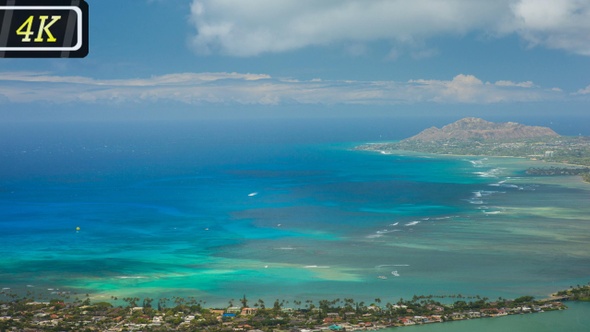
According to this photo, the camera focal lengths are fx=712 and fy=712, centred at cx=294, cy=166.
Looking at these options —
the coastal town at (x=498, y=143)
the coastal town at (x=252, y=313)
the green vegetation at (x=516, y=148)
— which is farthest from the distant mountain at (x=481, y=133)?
the coastal town at (x=252, y=313)

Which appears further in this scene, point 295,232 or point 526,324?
point 295,232

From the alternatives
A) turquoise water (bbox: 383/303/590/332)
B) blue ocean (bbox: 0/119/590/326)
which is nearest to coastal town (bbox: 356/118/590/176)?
blue ocean (bbox: 0/119/590/326)

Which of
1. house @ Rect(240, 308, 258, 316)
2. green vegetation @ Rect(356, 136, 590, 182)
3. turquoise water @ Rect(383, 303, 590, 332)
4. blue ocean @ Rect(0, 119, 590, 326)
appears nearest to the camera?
turquoise water @ Rect(383, 303, 590, 332)

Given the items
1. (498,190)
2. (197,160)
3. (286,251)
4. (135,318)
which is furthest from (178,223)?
(197,160)

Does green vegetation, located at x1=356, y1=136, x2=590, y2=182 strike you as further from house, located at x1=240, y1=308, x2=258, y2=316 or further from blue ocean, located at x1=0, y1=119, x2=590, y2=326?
house, located at x1=240, y1=308, x2=258, y2=316

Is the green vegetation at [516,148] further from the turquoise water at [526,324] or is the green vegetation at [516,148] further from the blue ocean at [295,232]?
the turquoise water at [526,324]

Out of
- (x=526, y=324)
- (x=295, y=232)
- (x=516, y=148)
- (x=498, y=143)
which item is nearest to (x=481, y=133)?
(x=498, y=143)

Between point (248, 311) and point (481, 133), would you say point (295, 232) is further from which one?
point (481, 133)
